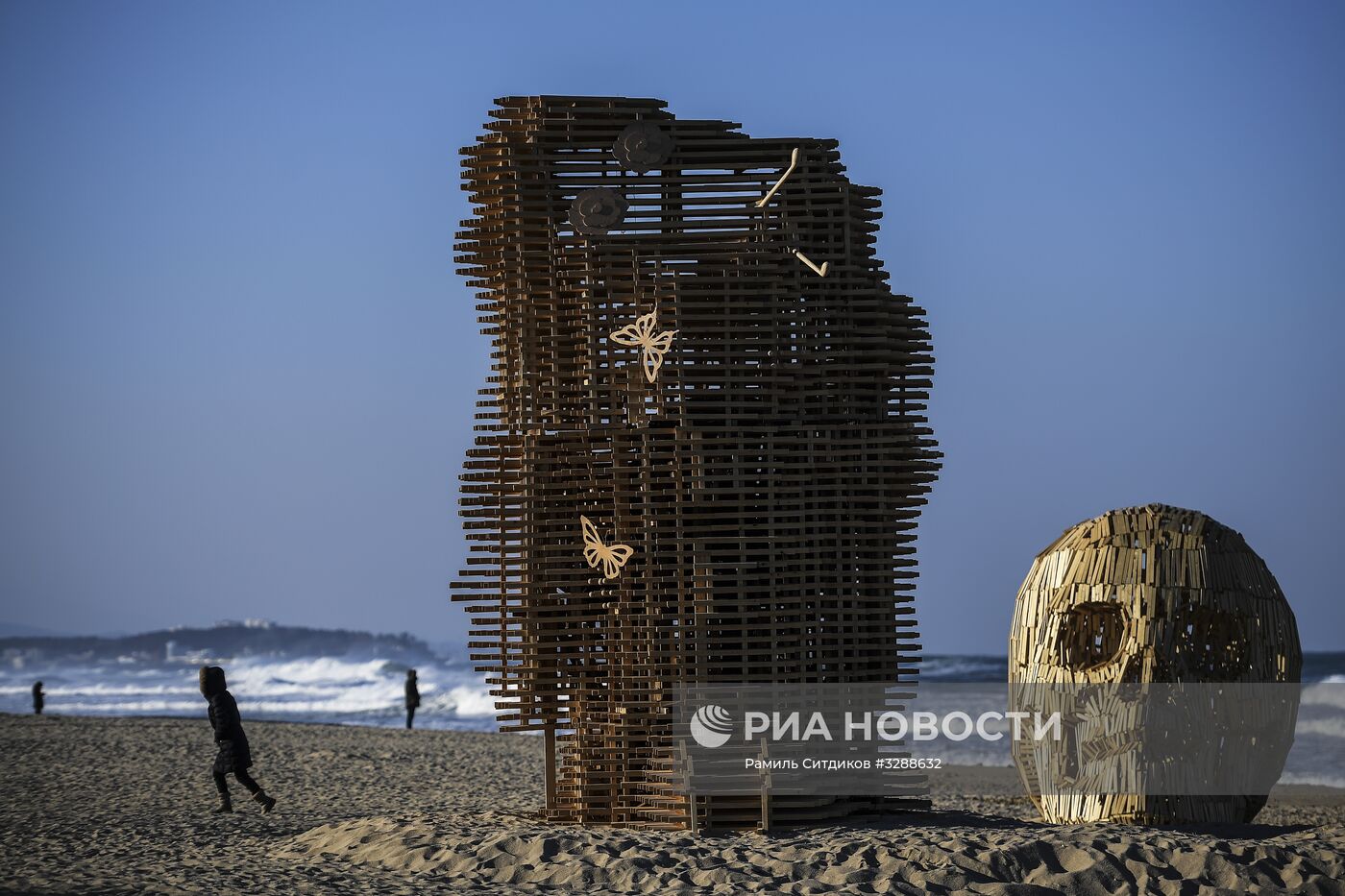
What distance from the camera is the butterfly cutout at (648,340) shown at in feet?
45.4

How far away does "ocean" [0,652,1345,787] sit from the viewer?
34031 millimetres

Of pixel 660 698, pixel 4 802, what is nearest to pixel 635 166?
pixel 660 698

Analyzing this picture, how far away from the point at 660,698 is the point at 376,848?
2826 mm

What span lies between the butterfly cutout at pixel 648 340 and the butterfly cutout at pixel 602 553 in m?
1.52

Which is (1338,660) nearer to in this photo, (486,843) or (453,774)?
(453,774)

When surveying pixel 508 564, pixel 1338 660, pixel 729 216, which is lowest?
pixel 1338 660

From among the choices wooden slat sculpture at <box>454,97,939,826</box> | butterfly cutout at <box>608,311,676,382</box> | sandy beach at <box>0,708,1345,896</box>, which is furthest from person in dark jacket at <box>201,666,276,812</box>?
butterfly cutout at <box>608,311,676,382</box>

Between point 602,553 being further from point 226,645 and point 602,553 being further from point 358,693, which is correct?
point 226,645

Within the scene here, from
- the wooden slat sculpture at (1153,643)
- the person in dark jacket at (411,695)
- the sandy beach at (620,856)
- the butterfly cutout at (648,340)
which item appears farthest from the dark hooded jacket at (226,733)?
the person in dark jacket at (411,695)

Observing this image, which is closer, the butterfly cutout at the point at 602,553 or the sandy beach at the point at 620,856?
the sandy beach at the point at 620,856

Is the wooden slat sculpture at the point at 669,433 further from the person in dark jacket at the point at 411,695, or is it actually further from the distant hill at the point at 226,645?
the distant hill at the point at 226,645

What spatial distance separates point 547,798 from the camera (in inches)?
568

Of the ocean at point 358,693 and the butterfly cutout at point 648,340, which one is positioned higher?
the butterfly cutout at point 648,340

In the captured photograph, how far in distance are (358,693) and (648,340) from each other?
46.7 m
